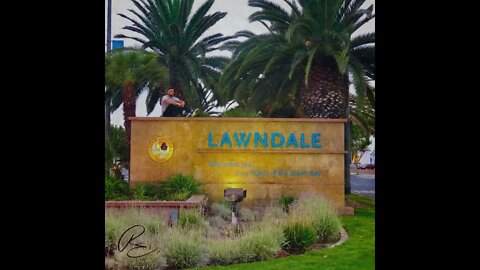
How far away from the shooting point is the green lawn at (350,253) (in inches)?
280

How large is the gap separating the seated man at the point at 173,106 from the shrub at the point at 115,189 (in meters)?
1.10

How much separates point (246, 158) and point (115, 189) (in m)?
1.79

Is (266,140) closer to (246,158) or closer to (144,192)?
(246,158)

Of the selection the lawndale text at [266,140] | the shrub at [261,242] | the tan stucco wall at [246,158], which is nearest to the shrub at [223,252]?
the shrub at [261,242]

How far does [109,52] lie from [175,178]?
74.9 inches

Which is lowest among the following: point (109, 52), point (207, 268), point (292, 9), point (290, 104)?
point (207, 268)

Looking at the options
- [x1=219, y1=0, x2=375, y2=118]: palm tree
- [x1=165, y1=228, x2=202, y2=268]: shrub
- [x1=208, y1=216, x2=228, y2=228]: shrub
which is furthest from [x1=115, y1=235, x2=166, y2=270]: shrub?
[x1=219, y1=0, x2=375, y2=118]: palm tree

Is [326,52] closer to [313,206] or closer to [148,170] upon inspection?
[313,206]

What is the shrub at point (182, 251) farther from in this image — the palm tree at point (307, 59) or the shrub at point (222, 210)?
the palm tree at point (307, 59)

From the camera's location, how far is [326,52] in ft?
24.8

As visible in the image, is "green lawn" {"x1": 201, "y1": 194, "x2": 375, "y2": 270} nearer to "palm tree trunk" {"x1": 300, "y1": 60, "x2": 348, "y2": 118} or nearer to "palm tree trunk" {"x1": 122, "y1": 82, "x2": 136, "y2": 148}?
"palm tree trunk" {"x1": 300, "y1": 60, "x2": 348, "y2": 118}

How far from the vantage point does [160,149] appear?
749cm

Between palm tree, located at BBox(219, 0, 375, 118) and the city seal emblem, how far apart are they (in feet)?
3.20

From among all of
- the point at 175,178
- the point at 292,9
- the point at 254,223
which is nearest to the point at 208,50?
→ the point at 292,9
